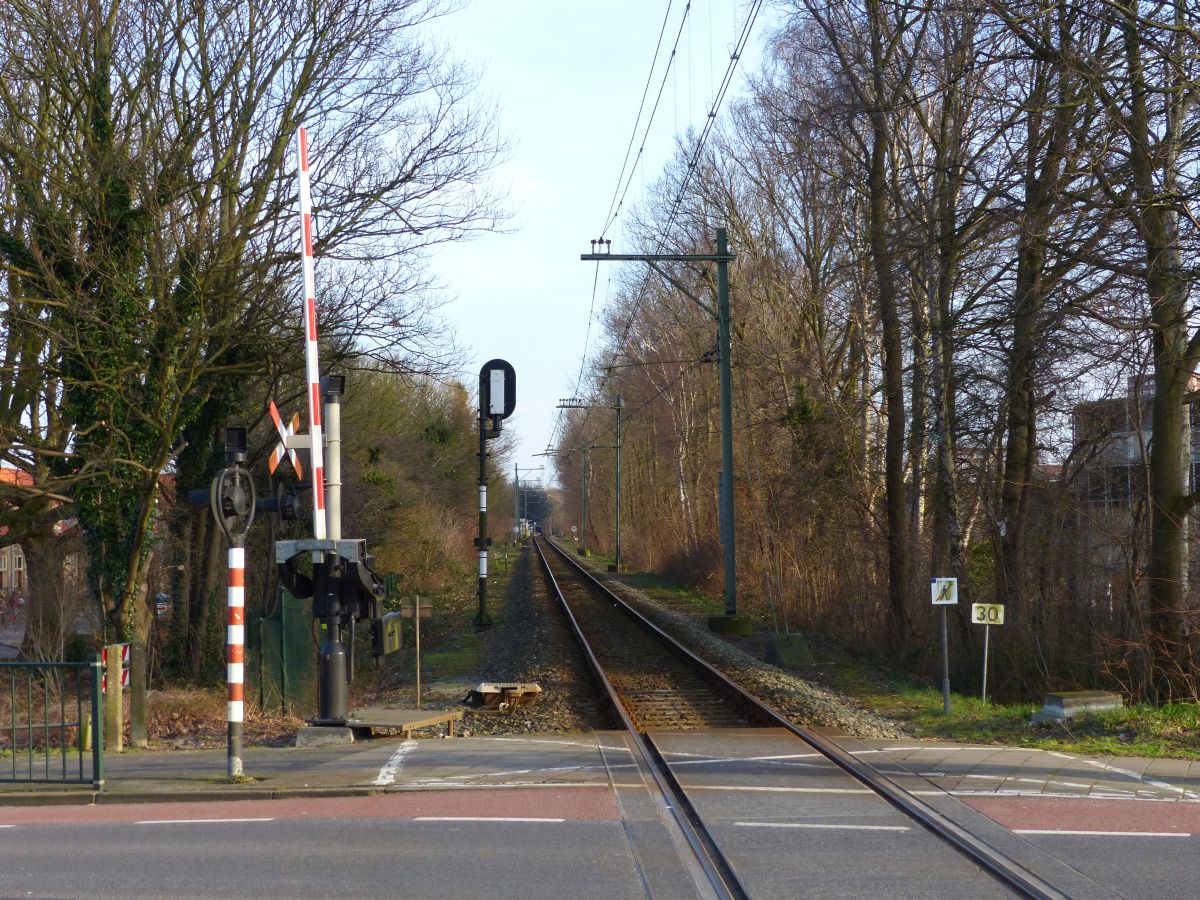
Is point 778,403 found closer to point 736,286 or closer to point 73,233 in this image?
point 736,286

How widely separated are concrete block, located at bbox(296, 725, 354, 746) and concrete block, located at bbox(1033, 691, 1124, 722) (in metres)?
7.63

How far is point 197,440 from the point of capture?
22328mm

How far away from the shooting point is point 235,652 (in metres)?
10.5

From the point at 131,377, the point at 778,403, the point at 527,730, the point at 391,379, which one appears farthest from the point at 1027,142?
the point at 391,379

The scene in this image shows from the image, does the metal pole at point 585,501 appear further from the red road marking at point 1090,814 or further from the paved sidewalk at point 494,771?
the red road marking at point 1090,814

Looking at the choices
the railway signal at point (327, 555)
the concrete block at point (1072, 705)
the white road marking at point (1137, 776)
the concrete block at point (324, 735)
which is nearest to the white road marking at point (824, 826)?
the white road marking at point (1137, 776)

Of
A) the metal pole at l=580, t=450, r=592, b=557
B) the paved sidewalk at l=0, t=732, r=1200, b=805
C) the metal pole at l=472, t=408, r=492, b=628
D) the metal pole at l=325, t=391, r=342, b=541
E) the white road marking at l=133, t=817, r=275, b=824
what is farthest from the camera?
the metal pole at l=580, t=450, r=592, b=557

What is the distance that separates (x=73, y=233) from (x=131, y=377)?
2.25 meters

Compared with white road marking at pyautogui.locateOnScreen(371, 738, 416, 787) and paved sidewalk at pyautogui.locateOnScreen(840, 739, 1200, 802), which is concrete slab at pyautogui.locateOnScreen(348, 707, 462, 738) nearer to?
white road marking at pyautogui.locateOnScreen(371, 738, 416, 787)

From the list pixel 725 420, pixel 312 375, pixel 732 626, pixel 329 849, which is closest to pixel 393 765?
pixel 329 849

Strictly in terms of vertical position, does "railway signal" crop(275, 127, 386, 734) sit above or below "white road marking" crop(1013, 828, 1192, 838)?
above

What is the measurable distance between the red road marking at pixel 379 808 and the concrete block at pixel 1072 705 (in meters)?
6.10

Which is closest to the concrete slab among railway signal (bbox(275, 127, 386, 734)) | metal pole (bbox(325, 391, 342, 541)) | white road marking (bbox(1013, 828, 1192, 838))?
railway signal (bbox(275, 127, 386, 734))

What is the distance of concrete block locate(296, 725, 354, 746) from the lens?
12500mm
